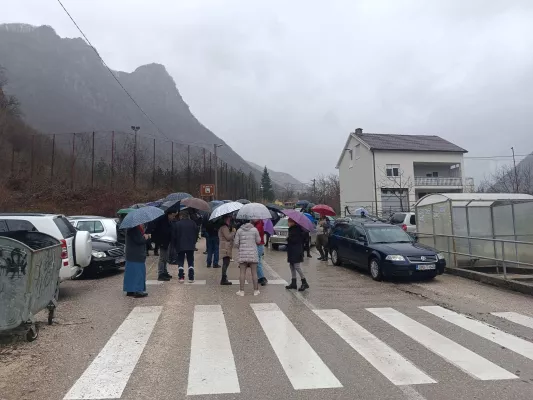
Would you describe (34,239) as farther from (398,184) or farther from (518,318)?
(398,184)

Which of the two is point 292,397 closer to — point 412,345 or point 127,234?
point 412,345

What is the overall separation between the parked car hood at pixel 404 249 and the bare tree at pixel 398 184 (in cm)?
3615

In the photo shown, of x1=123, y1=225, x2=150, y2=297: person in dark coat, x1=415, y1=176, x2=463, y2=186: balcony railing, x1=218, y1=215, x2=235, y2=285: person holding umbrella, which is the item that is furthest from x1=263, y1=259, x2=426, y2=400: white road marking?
x1=415, y1=176, x2=463, y2=186: balcony railing

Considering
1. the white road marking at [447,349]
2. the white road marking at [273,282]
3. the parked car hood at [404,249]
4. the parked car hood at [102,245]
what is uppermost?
the parked car hood at [102,245]

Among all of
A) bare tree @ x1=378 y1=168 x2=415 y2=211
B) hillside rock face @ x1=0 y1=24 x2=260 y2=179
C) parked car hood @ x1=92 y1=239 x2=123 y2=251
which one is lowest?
parked car hood @ x1=92 y1=239 x2=123 y2=251

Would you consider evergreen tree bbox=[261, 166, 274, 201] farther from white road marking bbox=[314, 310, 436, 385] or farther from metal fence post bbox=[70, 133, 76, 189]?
white road marking bbox=[314, 310, 436, 385]

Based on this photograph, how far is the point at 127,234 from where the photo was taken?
857cm

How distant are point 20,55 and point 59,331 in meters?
145

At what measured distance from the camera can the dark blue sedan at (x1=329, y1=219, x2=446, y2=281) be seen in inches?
417

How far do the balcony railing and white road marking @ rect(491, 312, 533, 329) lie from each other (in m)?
42.5

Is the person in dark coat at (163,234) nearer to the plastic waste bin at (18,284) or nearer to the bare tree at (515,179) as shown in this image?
the plastic waste bin at (18,284)

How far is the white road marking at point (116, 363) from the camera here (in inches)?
160

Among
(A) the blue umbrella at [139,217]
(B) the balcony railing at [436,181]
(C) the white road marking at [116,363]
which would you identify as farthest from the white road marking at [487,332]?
(B) the balcony railing at [436,181]

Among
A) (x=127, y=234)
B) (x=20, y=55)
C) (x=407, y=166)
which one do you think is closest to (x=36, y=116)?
(x=20, y=55)
